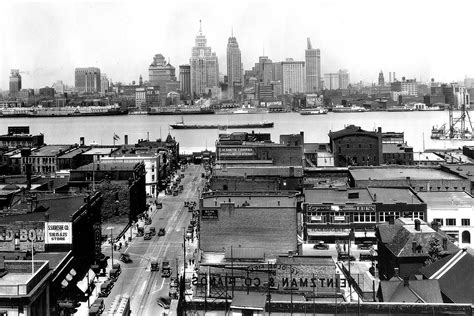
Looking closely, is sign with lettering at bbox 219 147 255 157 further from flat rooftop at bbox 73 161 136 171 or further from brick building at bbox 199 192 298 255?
brick building at bbox 199 192 298 255

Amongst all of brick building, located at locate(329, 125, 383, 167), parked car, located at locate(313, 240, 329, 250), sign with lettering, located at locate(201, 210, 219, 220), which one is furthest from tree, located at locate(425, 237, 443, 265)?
brick building, located at locate(329, 125, 383, 167)

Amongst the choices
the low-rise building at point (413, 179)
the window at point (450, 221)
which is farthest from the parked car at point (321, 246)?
the low-rise building at point (413, 179)

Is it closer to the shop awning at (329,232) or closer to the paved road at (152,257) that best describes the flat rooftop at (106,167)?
the paved road at (152,257)

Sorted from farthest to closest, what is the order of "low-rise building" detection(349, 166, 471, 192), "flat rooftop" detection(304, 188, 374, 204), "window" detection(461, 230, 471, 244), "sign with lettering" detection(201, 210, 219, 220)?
1. "low-rise building" detection(349, 166, 471, 192)
2. "flat rooftop" detection(304, 188, 374, 204)
3. "window" detection(461, 230, 471, 244)
4. "sign with lettering" detection(201, 210, 219, 220)

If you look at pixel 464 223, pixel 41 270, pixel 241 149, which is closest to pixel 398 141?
pixel 241 149

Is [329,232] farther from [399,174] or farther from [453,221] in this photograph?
[399,174]
